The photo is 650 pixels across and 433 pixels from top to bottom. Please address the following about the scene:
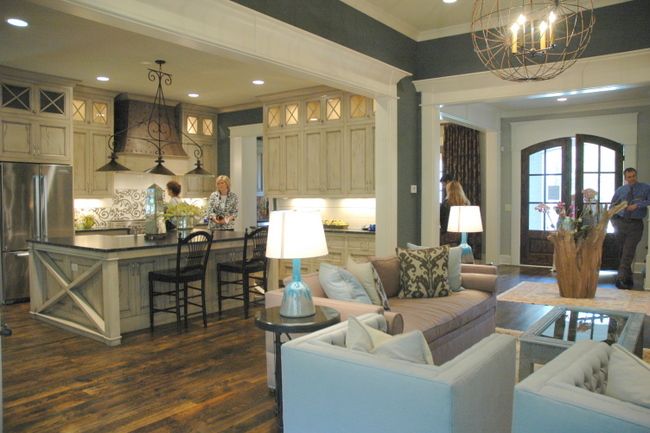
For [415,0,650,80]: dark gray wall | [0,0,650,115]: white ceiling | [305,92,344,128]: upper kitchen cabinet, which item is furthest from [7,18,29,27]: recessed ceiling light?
[415,0,650,80]: dark gray wall

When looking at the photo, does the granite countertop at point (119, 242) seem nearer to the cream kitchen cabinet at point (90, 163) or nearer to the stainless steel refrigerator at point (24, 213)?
the stainless steel refrigerator at point (24, 213)

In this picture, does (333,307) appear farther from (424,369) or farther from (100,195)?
(100,195)

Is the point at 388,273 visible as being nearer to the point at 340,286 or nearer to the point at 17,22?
the point at 340,286

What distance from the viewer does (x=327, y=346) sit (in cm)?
215

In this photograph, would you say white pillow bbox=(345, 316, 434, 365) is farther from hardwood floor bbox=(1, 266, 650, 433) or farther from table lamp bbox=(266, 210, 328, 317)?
hardwood floor bbox=(1, 266, 650, 433)

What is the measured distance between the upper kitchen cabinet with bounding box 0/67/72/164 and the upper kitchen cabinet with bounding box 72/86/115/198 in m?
0.45

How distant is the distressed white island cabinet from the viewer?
15.4ft

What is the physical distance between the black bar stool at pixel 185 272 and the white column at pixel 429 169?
115 inches

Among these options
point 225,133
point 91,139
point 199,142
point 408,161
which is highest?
point 225,133

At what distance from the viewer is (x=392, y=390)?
6.00 ft

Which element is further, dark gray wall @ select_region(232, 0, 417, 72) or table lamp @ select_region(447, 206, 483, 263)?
table lamp @ select_region(447, 206, 483, 263)

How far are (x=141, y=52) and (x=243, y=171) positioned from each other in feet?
12.4

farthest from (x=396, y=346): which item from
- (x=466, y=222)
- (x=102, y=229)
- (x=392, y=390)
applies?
(x=102, y=229)

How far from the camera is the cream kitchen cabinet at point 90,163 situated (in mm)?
7820
